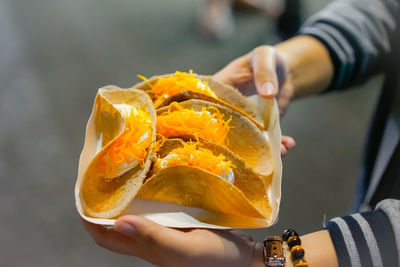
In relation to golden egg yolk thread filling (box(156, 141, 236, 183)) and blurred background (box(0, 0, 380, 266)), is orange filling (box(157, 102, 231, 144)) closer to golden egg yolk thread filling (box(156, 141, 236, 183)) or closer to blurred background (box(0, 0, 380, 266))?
golden egg yolk thread filling (box(156, 141, 236, 183))

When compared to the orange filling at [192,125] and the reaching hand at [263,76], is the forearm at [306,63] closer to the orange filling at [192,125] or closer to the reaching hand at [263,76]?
the reaching hand at [263,76]

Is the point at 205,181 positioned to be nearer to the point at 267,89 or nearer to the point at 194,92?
the point at 194,92

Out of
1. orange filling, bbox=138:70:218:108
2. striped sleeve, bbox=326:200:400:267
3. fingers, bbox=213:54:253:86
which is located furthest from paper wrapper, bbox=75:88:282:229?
fingers, bbox=213:54:253:86

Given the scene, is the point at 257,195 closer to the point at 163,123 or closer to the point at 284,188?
the point at 284,188

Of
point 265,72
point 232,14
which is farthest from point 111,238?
point 232,14

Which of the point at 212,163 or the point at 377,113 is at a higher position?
→ the point at 212,163

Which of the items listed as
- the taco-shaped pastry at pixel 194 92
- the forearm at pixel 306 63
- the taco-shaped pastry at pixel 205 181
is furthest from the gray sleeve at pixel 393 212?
the forearm at pixel 306 63

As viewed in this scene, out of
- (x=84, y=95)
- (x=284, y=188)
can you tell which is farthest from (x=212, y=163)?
(x=84, y=95)
